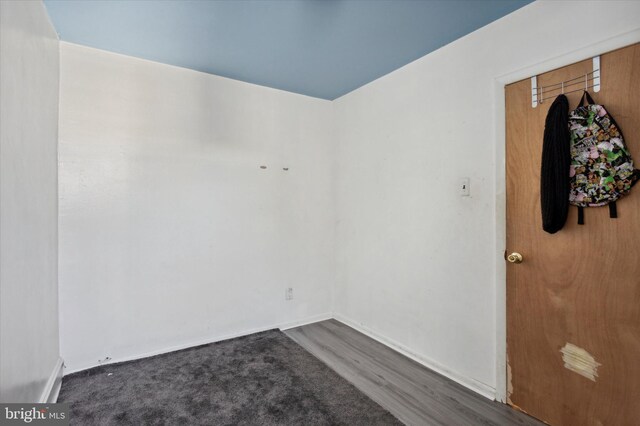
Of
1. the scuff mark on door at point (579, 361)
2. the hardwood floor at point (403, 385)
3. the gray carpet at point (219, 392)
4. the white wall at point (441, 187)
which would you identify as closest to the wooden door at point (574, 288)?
the scuff mark on door at point (579, 361)

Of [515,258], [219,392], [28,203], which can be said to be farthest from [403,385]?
[28,203]

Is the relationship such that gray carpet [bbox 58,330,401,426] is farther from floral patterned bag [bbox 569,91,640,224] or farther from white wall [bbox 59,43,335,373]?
floral patterned bag [bbox 569,91,640,224]

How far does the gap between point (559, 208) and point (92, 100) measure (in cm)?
326

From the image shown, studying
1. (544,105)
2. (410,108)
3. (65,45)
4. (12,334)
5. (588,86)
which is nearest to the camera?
(12,334)

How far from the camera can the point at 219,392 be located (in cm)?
214

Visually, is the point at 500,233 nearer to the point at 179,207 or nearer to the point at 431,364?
the point at 431,364

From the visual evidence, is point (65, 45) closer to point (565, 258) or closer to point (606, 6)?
point (606, 6)

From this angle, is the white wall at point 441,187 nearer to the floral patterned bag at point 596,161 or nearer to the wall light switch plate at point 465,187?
the wall light switch plate at point 465,187

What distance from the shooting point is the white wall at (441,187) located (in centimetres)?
192

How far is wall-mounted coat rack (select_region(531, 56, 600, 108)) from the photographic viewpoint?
1.64 metres

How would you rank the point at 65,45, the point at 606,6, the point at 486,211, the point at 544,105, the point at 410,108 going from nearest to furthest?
the point at 606,6
the point at 544,105
the point at 486,211
the point at 65,45
the point at 410,108

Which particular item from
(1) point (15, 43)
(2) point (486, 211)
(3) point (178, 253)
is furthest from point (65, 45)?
(2) point (486, 211)

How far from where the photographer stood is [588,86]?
5.48ft

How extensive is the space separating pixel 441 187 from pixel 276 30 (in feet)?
5.40
